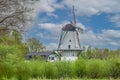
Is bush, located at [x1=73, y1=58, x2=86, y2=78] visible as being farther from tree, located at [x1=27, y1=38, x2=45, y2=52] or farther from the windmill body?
tree, located at [x1=27, y1=38, x2=45, y2=52]

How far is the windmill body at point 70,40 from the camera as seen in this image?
5502 cm

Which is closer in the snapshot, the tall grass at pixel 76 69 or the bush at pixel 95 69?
the tall grass at pixel 76 69

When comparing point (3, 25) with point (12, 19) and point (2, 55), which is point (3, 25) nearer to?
point (12, 19)

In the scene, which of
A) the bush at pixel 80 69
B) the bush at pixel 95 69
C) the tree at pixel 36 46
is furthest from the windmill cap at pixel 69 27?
the bush at pixel 80 69

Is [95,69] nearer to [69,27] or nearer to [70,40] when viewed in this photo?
[70,40]

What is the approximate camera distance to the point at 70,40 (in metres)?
55.3

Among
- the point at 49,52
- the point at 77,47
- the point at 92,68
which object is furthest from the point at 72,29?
the point at 92,68

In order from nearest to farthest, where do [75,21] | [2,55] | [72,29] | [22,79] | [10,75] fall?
[22,79], [10,75], [2,55], [72,29], [75,21]

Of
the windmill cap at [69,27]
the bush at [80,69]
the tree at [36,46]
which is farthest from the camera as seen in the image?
the tree at [36,46]

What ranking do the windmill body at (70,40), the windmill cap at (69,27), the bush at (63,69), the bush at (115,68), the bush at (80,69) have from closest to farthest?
the bush at (80,69)
the bush at (63,69)
the bush at (115,68)
the windmill body at (70,40)
the windmill cap at (69,27)

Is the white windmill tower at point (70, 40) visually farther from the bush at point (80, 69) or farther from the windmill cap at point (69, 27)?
the bush at point (80, 69)

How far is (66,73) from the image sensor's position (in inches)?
806

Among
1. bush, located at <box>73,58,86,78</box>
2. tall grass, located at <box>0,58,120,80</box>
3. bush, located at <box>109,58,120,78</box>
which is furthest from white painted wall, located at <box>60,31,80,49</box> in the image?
bush, located at <box>73,58,86,78</box>

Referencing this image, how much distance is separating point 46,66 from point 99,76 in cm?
334
